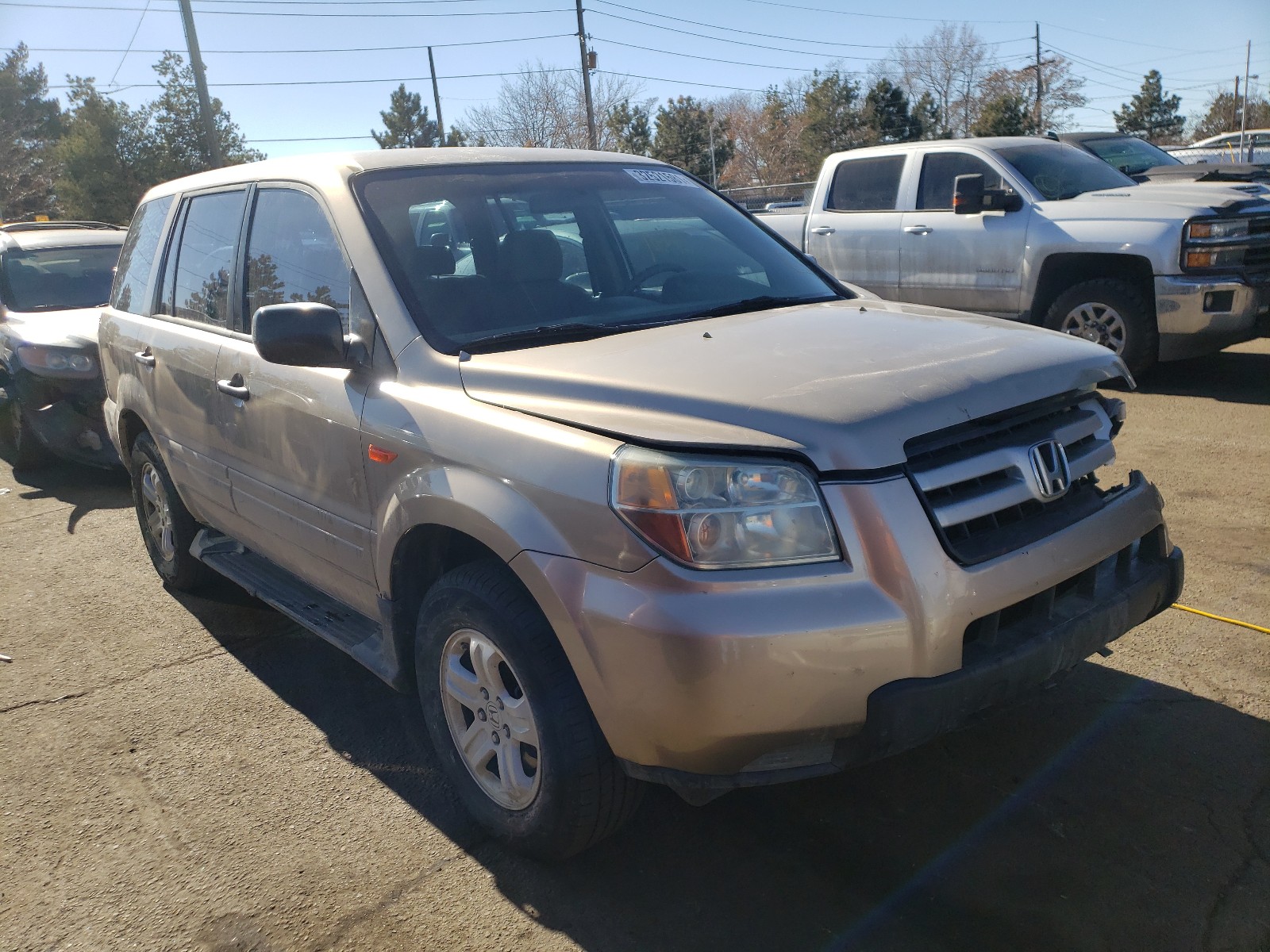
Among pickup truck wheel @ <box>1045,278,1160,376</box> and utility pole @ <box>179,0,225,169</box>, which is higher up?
utility pole @ <box>179,0,225,169</box>

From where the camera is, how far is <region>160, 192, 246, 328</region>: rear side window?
3938 mm

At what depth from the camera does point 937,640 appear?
87.1 inches

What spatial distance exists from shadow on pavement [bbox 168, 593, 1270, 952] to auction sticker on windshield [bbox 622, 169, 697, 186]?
222 cm

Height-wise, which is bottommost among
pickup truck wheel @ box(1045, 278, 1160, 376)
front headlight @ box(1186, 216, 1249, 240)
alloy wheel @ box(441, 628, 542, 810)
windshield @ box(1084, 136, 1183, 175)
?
alloy wheel @ box(441, 628, 542, 810)

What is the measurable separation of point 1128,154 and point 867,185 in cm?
310

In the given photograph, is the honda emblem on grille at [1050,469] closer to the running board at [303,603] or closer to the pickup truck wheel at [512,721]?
the pickup truck wheel at [512,721]

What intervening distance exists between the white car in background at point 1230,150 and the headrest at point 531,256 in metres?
16.4

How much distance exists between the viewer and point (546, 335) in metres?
3.01

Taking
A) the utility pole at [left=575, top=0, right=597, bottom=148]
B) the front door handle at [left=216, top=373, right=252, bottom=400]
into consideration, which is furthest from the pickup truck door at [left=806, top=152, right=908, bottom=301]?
the utility pole at [left=575, top=0, right=597, bottom=148]

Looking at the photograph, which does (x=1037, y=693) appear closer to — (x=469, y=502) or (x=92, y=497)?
(x=469, y=502)

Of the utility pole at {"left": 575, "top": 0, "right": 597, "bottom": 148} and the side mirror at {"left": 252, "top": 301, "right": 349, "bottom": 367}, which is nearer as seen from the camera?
the side mirror at {"left": 252, "top": 301, "right": 349, "bottom": 367}

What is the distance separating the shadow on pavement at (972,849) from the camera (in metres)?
2.39

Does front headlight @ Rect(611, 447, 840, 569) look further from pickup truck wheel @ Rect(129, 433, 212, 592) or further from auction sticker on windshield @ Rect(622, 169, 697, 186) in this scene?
pickup truck wheel @ Rect(129, 433, 212, 592)

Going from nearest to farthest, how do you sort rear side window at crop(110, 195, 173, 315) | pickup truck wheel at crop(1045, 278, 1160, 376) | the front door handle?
the front door handle
rear side window at crop(110, 195, 173, 315)
pickup truck wheel at crop(1045, 278, 1160, 376)
